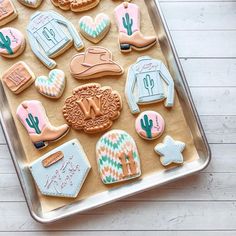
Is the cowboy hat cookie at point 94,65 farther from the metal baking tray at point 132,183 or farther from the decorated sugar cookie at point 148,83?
the metal baking tray at point 132,183

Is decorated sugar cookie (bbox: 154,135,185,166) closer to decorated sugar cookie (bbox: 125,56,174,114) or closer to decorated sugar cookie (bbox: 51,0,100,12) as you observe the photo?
decorated sugar cookie (bbox: 125,56,174,114)

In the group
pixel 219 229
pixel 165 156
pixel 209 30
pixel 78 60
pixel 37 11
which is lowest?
pixel 219 229

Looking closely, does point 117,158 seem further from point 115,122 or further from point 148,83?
point 148,83

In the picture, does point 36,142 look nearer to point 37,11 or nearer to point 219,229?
point 37,11

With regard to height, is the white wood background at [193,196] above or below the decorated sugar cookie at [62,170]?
below

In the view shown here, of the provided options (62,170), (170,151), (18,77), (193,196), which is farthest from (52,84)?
(193,196)

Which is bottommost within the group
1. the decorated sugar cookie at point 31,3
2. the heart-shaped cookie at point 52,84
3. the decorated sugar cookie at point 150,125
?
the decorated sugar cookie at point 150,125

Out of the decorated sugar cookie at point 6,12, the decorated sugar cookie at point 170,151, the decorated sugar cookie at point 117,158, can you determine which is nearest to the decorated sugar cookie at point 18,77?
the decorated sugar cookie at point 6,12

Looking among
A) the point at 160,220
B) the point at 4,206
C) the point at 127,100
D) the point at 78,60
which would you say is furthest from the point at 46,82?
the point at 160,220
